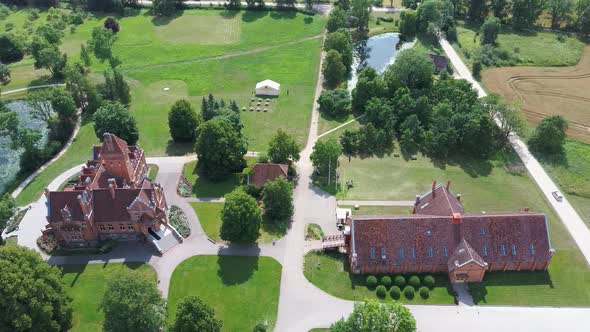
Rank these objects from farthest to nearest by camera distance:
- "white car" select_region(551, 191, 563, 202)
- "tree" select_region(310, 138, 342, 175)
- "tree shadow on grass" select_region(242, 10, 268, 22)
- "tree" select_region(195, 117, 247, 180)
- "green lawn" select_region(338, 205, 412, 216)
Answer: "tree shadow on grass" select_region(242, 10, 268, 22), "tree" select_region(310, 138, 342, 175), "tree" select_region(195, 117, 247, 180), "white car" select_region(551, 191, 563, 202), "green lawn" select_region(338, 205, 412, 216)

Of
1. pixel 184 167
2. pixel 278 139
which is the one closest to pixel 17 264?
pixel 184 167

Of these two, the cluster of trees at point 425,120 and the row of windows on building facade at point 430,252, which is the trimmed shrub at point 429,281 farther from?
the cluster of trees at point 425,120

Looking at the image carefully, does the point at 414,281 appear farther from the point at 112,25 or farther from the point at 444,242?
the point at 112,25

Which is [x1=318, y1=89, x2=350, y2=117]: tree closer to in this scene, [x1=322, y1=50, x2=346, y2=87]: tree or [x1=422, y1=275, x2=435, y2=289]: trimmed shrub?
[x1=322, y1=50, x2=346, y2=87]: tree

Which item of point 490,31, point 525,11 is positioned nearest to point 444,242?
point 490,31

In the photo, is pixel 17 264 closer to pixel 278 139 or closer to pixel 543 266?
pixel 278 139

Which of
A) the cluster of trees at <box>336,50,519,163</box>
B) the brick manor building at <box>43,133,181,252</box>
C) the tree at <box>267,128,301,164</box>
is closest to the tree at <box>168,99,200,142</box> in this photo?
the tree at <box>267,128,301,164</box>
